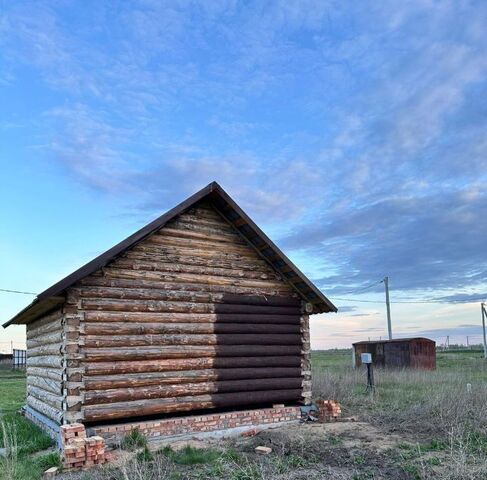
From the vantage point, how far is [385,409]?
14.7 metres

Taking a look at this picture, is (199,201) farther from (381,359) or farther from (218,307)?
(381,359)

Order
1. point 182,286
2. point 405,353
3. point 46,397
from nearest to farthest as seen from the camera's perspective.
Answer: point 182,286
point 46,397
point 405,353

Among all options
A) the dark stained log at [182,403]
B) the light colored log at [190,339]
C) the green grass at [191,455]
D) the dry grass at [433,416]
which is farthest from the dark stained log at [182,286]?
the dry grass at [433,416]

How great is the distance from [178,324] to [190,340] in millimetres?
467

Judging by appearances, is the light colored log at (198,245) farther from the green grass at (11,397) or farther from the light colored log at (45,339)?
the green grass at (11,397)

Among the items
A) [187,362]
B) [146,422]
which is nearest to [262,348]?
[187,362]

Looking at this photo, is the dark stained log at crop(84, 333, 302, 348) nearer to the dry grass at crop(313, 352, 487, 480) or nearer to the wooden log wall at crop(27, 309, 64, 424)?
the wooden log wall at crop(27, 309, 64, 424)

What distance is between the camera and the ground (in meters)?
8.08

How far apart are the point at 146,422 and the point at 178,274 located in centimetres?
322

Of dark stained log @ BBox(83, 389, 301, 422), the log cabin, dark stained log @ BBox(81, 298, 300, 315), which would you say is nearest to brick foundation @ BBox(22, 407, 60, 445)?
the log cabin

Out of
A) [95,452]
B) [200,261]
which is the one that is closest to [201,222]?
[200,261]

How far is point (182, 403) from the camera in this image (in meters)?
11.7

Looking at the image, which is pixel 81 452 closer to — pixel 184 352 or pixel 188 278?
pixel 184 352

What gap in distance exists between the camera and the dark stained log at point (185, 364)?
425 inches
